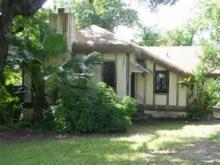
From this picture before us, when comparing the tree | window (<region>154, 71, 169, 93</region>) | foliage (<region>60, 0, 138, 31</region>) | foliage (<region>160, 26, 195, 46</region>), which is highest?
foliage (<region>60, 0, 138, 31</region>)

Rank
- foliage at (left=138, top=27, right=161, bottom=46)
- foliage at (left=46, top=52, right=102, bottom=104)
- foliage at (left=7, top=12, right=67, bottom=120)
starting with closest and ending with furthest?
foliage at (left=46, top=52, right=102, bottom=104) → foliage at (left=7, top=12, right=67, bottom=120) → foliage at (left=138, top=27, right=161, bottom=46)

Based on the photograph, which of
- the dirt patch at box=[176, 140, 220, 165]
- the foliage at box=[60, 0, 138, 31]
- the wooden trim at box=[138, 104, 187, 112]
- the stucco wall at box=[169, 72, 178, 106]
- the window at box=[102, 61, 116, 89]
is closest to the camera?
the dirt patch at box=[176, 140, 220, 165]

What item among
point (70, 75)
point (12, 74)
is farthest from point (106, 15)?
point (70, 75)

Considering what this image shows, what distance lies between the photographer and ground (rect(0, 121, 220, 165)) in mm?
11500

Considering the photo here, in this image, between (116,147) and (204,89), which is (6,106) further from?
(204,89)

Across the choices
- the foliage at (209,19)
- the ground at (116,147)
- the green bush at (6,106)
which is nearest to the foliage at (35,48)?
the green bush at (6,106)

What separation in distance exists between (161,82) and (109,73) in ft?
15.0

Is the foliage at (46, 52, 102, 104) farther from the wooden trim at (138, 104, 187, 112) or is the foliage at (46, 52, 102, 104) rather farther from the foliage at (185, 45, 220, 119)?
the foliage at (185, 45, 220, 119)

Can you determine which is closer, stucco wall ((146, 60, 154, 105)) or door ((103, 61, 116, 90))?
door ((103, 61, 116, 90))

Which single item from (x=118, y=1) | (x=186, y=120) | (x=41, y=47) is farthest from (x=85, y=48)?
(x=118, y=1)

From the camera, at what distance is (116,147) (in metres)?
13.8

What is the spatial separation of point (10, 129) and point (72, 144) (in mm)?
4620

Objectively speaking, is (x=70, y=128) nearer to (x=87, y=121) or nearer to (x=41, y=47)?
(x=87, y=121)

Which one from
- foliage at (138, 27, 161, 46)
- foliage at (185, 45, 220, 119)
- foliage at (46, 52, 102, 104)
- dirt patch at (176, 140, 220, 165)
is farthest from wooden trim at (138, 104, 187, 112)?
foliage at (138, 27, 161, 46)
